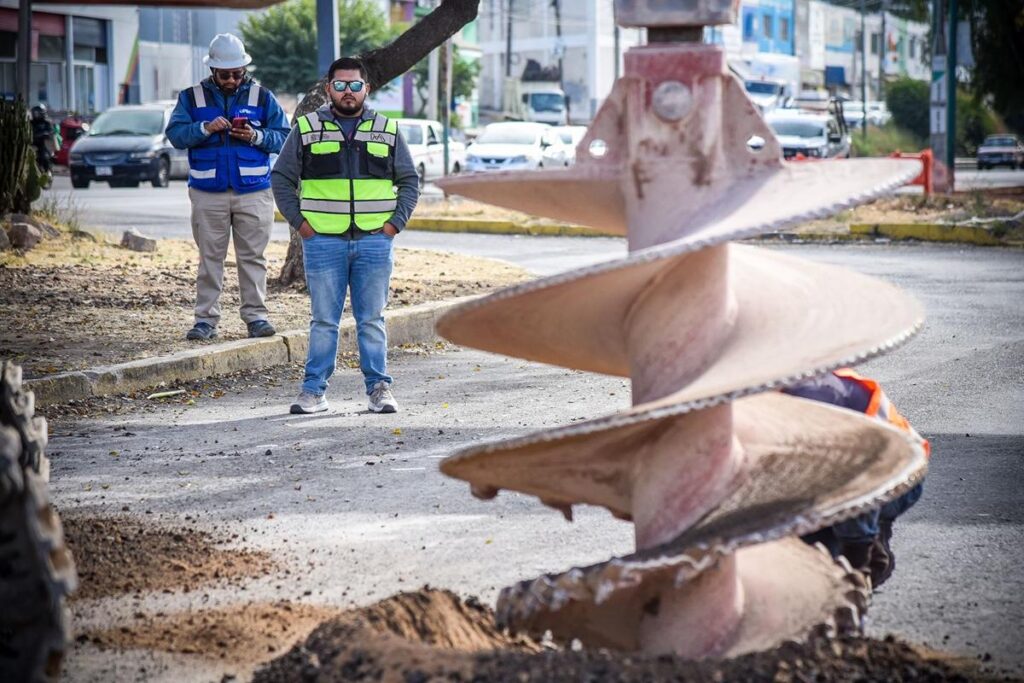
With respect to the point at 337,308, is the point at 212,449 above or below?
below

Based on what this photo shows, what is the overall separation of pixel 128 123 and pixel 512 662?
32.9 metres

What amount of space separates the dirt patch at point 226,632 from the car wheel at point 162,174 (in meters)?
30.7

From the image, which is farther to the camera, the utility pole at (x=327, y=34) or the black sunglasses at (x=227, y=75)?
the utility pole at (x=327, y=34)

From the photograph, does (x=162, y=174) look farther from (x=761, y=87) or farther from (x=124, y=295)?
(x=761, y=87)

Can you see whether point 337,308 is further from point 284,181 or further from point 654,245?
point 654,245

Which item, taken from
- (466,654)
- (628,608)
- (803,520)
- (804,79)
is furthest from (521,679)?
(804,79)

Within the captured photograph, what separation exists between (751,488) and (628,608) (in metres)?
0.38

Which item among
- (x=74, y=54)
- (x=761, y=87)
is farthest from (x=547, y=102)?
(x=74, y=54)

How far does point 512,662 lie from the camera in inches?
122

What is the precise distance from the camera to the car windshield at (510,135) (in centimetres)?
3856

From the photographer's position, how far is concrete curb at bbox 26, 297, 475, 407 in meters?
8.62

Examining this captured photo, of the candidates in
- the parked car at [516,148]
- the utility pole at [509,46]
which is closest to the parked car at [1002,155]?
the parked car at [516,148]

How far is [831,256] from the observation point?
18.7 m

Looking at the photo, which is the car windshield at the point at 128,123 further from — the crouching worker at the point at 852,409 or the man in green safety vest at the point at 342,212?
the crouching worker at the point at 852,409
